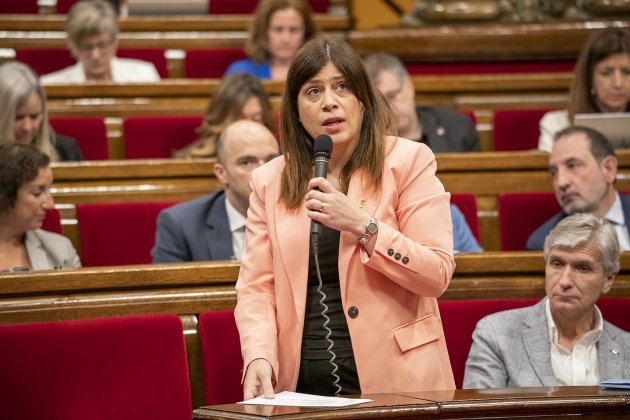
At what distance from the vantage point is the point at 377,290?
43.0 inches

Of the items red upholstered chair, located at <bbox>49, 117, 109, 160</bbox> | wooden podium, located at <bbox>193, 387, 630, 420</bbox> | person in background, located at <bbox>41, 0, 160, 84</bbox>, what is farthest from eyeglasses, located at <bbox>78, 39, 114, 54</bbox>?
wooden podium, located at <bbox>193, 387, 630, 420</bbox>

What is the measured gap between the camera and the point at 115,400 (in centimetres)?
132

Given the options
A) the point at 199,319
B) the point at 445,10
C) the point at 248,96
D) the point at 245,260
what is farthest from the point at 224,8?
the point at 245,260

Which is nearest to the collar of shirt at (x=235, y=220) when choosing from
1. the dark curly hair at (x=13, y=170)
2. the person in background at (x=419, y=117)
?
the dark curly hair at (x=13, y=170)

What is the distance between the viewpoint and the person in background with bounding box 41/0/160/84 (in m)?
2.46

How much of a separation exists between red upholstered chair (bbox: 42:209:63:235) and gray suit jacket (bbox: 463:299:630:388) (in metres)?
0.81

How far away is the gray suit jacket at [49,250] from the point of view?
5.49 feet

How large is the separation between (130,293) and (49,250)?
333mm

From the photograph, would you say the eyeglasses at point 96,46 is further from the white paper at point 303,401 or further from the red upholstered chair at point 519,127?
the white paper at point 303,401

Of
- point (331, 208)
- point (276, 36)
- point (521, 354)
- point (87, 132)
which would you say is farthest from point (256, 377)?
point (276, 36)

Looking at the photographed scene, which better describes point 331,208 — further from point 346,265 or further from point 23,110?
point 23,110

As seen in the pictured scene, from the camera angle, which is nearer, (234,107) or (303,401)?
(303,401)

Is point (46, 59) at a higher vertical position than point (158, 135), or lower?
higher

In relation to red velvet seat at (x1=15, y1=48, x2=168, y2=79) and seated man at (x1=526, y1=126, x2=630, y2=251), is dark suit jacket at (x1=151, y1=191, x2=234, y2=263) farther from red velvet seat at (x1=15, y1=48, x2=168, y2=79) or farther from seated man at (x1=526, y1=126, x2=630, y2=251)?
red velvet seat at (x1=15, y1=48, x2=168, y2=79)
